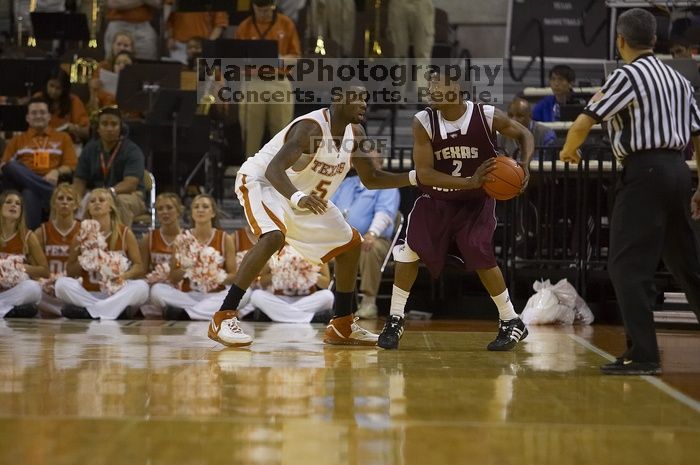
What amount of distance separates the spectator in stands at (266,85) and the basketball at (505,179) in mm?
5733

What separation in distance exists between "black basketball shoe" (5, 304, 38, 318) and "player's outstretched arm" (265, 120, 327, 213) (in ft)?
12.3

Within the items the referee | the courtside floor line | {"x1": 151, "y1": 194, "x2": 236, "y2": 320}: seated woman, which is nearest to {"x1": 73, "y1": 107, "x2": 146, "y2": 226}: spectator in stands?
{"x1": 151, "y1": 194, "x2": 236, "y2": 320}: seated woman

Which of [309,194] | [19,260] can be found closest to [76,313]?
[19,260]

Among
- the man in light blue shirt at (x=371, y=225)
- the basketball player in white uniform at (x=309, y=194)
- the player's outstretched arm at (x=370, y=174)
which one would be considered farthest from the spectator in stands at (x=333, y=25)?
the player's outstretched arm at (x=370, y=174)

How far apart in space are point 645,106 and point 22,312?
593cm

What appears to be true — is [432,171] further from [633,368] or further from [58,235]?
[58,235]

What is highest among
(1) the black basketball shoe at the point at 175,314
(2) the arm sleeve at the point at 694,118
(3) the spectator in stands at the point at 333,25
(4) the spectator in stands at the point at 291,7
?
(4) the spectator in stands at the point at 291,7

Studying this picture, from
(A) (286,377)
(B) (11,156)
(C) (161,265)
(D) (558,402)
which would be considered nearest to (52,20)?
(B) (11,156)

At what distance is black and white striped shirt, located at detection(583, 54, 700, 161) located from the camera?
5055 mm

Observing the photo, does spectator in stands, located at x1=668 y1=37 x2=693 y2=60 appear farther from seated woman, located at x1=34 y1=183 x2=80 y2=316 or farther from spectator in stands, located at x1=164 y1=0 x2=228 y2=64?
seated woman, located at x1=34 y1=183 x2=80 y2=316

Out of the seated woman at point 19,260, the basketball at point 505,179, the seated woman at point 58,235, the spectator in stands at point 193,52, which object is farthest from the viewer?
the spectator in stands at point 193,52

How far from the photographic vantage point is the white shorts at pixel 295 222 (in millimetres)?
6488

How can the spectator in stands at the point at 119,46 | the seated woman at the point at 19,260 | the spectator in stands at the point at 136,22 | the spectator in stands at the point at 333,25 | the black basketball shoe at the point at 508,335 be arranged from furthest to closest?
the spectator in stands at the point at 136,22, the spectator in stands at the point at 333,25, the spectator in stands at the point at 119,46, the seated woman at the point at 19,260, the black basketball shoe at the point at 508,335

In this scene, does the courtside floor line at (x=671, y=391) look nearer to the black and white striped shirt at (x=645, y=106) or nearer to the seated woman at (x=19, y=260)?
the black and white striped shirt at (x=645, y=106)
